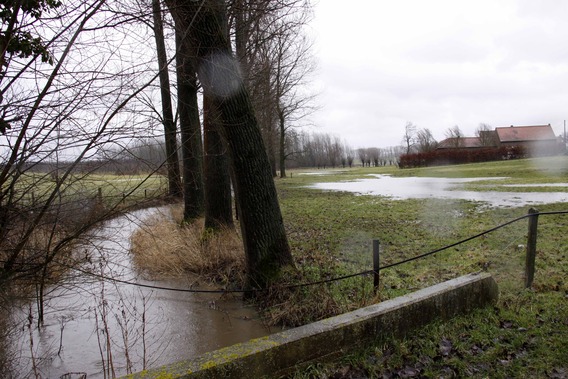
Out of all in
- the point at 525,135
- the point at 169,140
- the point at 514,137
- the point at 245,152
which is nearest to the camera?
the point at 169,140

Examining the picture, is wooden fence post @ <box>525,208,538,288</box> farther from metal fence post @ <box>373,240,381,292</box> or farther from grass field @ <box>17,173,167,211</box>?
grass field @ <box>17,173,167,211</box>

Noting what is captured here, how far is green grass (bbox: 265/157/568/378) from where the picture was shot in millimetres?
3605

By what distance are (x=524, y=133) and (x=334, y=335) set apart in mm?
88090

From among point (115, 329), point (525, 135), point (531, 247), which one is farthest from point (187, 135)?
point (525, 135)

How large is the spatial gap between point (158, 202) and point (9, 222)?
6.14ft

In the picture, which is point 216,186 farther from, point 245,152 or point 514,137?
point 514,137

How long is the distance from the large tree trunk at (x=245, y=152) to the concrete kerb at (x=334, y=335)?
2.35m

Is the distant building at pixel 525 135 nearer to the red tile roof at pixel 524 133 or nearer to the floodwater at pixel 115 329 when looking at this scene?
the red tile roof at pixel 524 133

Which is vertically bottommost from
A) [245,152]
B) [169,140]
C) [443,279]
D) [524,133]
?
[443,279]

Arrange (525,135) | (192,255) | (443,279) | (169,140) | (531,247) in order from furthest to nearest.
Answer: (525,135)
(192,255)
(443,279)
(531,247)
(169,140)

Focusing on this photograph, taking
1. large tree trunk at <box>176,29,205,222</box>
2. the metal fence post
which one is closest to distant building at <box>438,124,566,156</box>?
large tree trunk at <box>176,29,205,222</box>

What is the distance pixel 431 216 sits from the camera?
1266 centimetres

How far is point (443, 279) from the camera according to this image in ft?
21.0

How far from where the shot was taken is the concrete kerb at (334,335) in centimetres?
296
